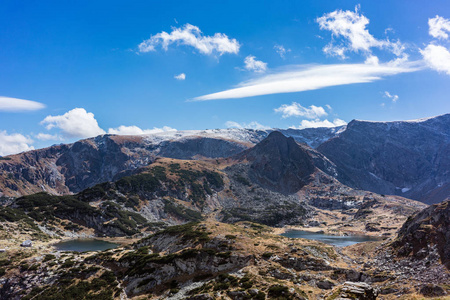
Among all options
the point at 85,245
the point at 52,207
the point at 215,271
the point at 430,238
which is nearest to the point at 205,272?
the point at 215,271

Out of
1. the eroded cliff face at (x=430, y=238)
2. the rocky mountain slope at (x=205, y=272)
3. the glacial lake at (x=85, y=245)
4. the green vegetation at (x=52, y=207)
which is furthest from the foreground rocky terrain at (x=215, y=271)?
the green vegetation at (x=52, y=207)

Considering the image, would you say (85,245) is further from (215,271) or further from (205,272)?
(215,271)

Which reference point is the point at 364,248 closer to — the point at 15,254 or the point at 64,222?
the point at 15,254

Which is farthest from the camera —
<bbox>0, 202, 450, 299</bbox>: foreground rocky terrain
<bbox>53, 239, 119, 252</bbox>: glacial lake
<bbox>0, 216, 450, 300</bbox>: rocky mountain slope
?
<bbox>53, 239, 119, 252</bbox>: glacial lake

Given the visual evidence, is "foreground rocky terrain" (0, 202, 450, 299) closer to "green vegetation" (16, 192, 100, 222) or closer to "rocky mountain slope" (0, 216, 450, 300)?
"rocky mountain slope" (0, 216, 450, 300)

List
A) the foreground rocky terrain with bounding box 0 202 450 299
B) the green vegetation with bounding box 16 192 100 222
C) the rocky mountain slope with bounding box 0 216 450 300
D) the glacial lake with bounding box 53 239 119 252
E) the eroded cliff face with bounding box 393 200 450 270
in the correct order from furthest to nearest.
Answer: the green vegetation with bounding box 16 192 100 222 < the glacial lake with bounding box 53 239 119 252 < the eroded cliff face with bounding box 393 200 450 270 < the rocky mountain slope with bounding box 0 216 450 300 < the foreground rocky terrain with bounding box 0 202 450 299

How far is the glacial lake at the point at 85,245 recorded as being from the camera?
134 meters

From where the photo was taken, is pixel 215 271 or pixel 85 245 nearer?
pixel 215 271

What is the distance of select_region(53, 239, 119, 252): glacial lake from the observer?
5261 inches

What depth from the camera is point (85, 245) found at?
474 ft

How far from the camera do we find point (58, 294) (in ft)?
205

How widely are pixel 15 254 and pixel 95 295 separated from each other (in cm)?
3956

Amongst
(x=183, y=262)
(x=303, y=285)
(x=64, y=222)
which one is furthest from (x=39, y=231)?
(x=303, y=285)

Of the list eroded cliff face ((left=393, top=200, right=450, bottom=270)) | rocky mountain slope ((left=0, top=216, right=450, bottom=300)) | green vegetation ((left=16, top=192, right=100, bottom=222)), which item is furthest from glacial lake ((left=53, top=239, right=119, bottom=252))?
eroded cliff face ((left=393, top=200, right=450, bottom=270))
